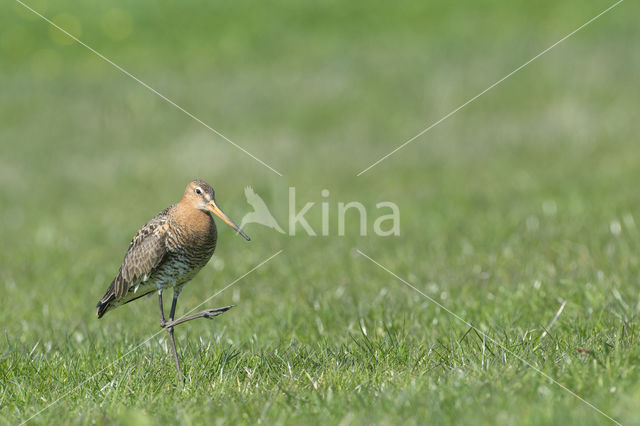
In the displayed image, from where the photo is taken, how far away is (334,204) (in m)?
11.0

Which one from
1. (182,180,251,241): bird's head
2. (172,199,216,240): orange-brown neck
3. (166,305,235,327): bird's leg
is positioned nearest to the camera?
(182,180,251,241): bird's head

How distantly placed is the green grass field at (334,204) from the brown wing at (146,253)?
0.56 meters

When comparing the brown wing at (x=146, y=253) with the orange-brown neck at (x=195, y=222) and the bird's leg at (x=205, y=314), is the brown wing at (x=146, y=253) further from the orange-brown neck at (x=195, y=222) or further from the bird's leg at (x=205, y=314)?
the bird's leg at (x=205, y=314)

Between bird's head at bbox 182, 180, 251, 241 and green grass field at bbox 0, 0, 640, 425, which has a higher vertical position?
bird's head at bbox 182, 180, 251, 241

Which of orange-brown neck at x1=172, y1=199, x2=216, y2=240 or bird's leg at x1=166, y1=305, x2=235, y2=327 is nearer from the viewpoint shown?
orange-brown neck at x1=172, y1=199, x2=216, y2=240

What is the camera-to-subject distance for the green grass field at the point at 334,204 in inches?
158

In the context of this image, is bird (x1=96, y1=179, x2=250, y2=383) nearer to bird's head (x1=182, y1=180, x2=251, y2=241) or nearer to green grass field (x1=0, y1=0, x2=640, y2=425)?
bird's head (x1=182, y1=180, x2=251, y2=241)

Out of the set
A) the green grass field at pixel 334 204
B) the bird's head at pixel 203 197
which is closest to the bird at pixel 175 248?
the bird's head at pixel 203 197

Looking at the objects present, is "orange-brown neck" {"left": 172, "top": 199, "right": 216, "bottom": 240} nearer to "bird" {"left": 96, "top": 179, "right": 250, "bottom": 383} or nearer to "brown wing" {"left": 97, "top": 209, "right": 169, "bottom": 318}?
"bird" {"left": 96, "top": 179, "right": 250, "bottom": 383}

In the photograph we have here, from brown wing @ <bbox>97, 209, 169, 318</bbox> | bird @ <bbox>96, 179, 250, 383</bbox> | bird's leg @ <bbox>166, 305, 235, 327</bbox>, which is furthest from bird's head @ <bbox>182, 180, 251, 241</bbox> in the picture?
bird's leg @ <bbox>166, 305, 235, 327</bbox>

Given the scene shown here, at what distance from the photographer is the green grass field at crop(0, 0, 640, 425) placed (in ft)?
13.2

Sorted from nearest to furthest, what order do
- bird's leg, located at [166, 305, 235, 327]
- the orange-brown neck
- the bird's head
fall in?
the bird's head
the orange-brown neck
bird's leg, located at [166, 305, 235, 327]

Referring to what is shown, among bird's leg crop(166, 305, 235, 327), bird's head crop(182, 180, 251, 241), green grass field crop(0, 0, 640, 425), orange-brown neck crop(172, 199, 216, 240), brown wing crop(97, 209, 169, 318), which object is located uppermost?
bird's head crop(182, 180, 251, 241)

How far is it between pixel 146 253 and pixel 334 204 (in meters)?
6.82
